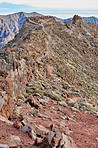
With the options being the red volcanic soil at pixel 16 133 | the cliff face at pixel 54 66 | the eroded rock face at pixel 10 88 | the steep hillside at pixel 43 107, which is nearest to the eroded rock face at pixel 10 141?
the steep hillside at pixel 43 107

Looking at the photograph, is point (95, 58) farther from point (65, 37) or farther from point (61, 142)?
point (61, 142)

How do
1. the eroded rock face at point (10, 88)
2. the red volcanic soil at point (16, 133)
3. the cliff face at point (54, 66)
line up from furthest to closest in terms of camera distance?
1. the cliff face at point (54, 66)
2. the eroded rock face at point (10, 88)
3. the red volcanic soil at point (16, 133)

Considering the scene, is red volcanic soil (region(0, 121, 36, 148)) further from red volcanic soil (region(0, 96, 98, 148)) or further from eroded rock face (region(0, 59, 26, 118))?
eroded rock face (region(0, 59, 26, 118))

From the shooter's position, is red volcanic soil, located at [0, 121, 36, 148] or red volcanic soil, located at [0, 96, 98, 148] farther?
red volcanic soil, located at [0, 96, 98, 148]

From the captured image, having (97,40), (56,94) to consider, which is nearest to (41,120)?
(56,94)

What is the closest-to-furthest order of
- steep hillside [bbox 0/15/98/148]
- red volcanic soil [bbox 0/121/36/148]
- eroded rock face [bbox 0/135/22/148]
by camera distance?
eroded rock face [bbox 0/135/22/148] < red volcanic soil [bbox 0/121/36/148] < steep hillside [bbox 0/15/98/148]

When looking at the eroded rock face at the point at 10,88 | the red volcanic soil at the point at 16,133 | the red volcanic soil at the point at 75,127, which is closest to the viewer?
the red volcanic soil at the point at 16,133

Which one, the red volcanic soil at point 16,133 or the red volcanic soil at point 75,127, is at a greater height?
the red volcanic soil at point 16,133

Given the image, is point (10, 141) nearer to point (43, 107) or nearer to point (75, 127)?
point (75, 127)

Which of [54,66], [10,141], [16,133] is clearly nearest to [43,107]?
[16,133]

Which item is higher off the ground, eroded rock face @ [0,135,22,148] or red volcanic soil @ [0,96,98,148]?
eroded rock face @ [0,135,22,148]

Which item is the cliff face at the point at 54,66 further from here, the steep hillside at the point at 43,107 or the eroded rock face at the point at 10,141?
the eroded rock face at the point at 10,141

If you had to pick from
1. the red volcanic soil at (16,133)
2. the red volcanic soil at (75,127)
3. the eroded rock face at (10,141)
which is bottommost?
the red volcanic soil at (75,127)

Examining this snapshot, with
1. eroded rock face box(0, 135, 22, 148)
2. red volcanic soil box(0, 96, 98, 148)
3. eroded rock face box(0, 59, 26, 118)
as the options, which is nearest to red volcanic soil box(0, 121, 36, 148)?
red volcanic soil box(0, 96, 98, 148)
